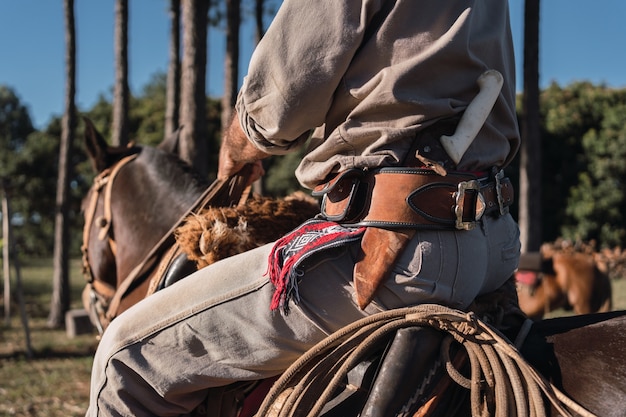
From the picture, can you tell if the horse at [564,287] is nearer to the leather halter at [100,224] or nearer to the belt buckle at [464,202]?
the leather halter at [100,224]

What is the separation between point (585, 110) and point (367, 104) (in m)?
22.8

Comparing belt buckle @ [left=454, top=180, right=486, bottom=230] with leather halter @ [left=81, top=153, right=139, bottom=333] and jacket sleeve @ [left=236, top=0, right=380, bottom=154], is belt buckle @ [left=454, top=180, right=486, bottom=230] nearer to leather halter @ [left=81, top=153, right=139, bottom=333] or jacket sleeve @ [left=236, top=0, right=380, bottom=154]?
jacket sleeve @ [left=236, top=0, right=380, bottom=154]

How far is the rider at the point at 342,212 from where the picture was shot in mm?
1811

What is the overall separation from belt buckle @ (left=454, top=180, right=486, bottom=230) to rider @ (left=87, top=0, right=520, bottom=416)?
0.01 meters

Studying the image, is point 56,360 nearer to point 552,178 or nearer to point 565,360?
point 565,360

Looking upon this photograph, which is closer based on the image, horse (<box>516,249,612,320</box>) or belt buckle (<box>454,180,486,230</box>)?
belt buckle (<box>454,180,486,230</box>)

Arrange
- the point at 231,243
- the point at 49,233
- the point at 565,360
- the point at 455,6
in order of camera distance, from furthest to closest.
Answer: the point at 49,233 < the point at 231,243 < the point at 455,6 < the point at 565,360

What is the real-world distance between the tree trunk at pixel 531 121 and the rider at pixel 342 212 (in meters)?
7.26

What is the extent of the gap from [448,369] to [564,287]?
8.92 meters

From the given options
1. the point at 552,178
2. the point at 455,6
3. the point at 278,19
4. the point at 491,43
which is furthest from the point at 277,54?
the point at 552,178

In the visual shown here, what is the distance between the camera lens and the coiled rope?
1639 mm

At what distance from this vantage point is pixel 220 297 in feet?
6.21

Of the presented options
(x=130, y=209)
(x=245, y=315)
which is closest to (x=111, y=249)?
(x=130, y=209)

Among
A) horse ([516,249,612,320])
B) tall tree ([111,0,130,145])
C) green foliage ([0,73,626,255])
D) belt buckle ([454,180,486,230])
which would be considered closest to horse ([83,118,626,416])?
belt buckle ([454,180,486,230])
